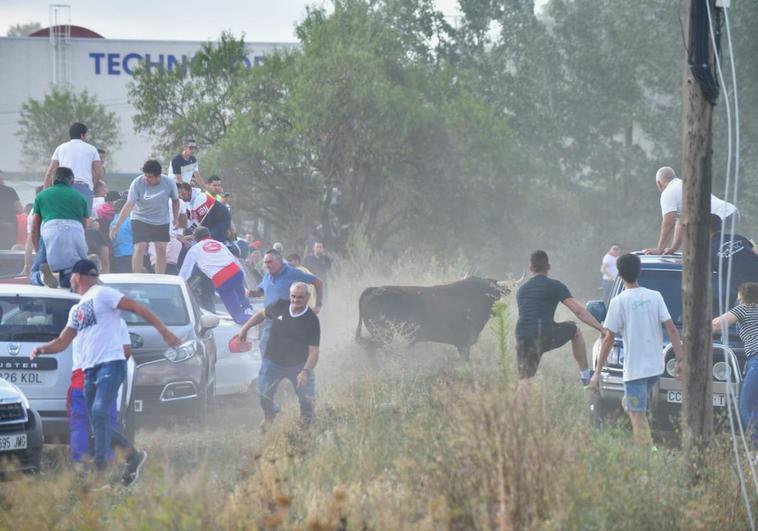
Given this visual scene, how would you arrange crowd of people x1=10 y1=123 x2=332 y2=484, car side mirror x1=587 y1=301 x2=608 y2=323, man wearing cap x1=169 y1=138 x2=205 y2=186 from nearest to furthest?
crowd of people x1=10 y1=123 x2=332 y2=484 < car side mirror x1=587 y1=301 x2=608 y2=323 < man wearing cap x1=169 y1=138 x2=205 y2=186

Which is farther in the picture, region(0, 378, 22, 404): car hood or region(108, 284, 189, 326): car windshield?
region(108, 284, 189, 326): car windshield

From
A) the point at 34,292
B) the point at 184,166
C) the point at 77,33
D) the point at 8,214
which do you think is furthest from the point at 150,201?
the point at 77,33

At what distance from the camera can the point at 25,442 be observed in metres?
11.2

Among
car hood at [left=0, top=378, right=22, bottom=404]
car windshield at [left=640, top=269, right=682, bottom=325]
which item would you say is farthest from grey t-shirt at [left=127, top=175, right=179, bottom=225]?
car hood at [left=0, top=378, right=22, bottom=404]

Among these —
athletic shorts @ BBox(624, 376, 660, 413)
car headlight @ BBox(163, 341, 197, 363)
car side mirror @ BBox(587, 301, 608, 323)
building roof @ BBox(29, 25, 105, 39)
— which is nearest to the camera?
athletic shorts @ BBox(624, 376, 660, 413)

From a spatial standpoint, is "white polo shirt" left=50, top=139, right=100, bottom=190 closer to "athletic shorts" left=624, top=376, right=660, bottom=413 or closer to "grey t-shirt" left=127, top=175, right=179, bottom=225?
"grey t-shirt" left=127, top=175, right=179, bottom=225

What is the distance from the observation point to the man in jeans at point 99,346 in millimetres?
11516

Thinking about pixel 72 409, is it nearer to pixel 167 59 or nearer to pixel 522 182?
pixel 522 182

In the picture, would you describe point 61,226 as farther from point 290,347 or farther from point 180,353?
point 290,347

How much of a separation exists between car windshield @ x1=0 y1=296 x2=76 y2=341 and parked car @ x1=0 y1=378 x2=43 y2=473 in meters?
1.31

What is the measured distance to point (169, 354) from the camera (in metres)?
14.8

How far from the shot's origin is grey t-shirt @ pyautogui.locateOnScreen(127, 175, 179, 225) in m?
18.3

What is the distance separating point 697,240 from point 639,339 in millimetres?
2126

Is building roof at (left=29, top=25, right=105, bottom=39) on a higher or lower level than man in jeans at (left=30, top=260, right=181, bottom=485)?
higher
